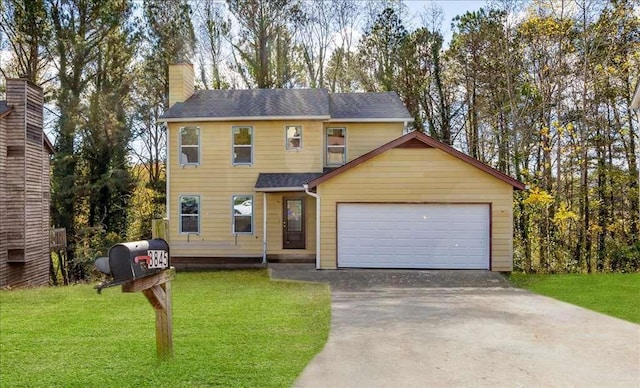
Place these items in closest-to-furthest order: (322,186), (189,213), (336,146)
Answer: (322,186) < (189,213) < (336,146)

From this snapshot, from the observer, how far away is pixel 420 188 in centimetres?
1343

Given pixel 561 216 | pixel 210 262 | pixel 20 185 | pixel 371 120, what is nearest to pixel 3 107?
pixel 20 185

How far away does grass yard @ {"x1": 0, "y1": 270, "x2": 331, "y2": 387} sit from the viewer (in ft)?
15.7

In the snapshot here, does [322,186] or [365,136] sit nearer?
[322,186]

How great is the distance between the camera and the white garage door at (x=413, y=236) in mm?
13336

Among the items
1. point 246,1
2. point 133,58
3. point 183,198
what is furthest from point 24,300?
point 246,1

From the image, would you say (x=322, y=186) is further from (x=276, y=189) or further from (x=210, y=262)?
(x=210, y=262)

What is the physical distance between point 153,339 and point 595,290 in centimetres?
940

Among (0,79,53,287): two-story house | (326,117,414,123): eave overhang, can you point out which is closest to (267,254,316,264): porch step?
(326,117,414,123): eave overhang

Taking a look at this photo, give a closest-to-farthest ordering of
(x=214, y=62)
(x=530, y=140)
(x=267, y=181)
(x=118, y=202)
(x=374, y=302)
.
A: 1. (x=374, y=302)
2. (x=267, y=181)
3. (x=530, y=140)
4. (x=118, y=202)
5. (x=214, y=62)

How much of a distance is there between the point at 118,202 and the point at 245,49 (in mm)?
10076

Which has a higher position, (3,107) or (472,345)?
(3,107)

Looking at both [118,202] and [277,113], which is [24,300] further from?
[118,202]

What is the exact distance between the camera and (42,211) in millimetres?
16984
